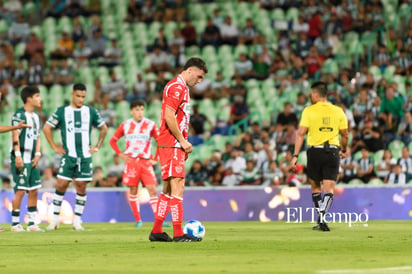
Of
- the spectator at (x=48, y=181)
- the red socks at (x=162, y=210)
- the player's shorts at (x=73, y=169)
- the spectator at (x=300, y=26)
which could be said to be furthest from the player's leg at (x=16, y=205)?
the spectator at (x=300, y=26)

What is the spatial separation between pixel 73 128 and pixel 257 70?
10.8 metres

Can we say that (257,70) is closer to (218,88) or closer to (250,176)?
(218,88)

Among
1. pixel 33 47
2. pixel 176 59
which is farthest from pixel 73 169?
pixel 33 47

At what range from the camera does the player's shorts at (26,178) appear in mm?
16422

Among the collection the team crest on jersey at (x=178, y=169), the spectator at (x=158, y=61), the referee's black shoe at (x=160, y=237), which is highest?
the spectator at (x=158, y=61)

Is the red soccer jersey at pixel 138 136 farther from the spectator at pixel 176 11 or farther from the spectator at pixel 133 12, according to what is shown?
the spectator at pixel 133 12

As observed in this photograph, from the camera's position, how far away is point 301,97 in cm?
2408

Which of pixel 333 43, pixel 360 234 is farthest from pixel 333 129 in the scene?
pixel 333 43

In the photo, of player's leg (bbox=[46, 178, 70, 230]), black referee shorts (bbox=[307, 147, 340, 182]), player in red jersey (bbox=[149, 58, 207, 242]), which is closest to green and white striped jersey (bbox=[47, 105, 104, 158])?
player's leg (bbox=[46, 178, 70, 230])

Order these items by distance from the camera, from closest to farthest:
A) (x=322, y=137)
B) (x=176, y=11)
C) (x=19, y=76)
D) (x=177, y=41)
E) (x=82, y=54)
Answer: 1. (x=322, y=137)
2. (x=19, y=76)
3. (x=177, y=41)
4. (x=82, y=54)
5. (x=176, y=11)

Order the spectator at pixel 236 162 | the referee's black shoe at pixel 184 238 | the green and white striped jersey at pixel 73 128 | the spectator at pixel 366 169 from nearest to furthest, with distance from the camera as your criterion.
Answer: the referee's black shoe at pixel 184 238 → the green and white striped jersey at pixel 73 128 → the spectator at pixel 366 169 → the spectator at pixel 236 162

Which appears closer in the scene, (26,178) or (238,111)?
(26,178)

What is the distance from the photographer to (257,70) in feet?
87.4

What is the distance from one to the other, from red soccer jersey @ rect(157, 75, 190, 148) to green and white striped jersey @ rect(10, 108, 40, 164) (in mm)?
4662
